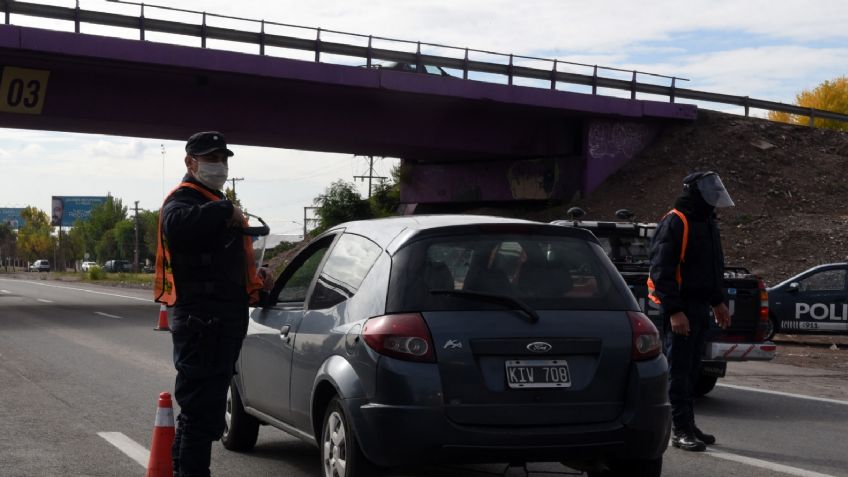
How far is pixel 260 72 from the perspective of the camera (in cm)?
3008

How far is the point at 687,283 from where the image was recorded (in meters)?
8.44

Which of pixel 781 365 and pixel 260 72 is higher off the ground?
pixel 260 72

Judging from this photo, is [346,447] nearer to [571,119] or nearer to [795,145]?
[571,119]

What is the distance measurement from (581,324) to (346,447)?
4.34ft

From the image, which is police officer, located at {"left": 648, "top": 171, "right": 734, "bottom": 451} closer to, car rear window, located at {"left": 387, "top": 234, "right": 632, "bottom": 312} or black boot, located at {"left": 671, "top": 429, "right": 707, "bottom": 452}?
black boot, located at {"left": 671, "top": 429, "right": 707, "bottom": 452}

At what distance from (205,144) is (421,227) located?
119 cm

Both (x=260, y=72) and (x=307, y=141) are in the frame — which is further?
(x=307, y=141)

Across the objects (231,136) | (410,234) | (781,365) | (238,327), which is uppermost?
(231,136)

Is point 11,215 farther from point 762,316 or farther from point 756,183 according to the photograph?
point 762,316

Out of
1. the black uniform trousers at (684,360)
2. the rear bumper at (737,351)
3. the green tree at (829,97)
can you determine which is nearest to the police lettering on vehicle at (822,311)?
the rear bumper at (737,351)

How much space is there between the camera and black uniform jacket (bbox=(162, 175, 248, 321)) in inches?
220

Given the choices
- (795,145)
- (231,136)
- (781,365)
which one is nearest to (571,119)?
(795,145)

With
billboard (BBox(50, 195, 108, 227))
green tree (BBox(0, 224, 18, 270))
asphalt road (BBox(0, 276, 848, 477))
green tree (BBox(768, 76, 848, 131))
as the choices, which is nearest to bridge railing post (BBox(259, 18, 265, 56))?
asphalt road (BBox(0, 276, 848, 477))

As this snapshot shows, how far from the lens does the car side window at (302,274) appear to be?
7.09 m
